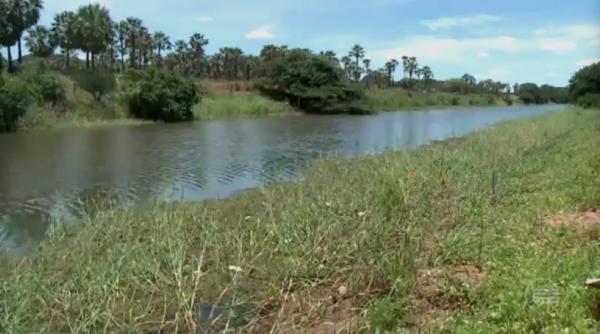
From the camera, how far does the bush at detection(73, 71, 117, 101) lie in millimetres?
53969

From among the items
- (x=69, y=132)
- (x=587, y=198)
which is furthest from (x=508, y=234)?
(x=69, y=132)

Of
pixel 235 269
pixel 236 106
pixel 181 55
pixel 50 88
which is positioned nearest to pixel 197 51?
pixel 181 55

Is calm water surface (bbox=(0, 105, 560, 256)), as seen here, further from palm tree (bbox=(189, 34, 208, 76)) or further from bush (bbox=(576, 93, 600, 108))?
palm tree (bbox=(189, 34, 208, 76))

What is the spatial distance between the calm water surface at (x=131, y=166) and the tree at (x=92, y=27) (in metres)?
20.7

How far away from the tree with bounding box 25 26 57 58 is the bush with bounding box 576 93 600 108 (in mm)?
48882

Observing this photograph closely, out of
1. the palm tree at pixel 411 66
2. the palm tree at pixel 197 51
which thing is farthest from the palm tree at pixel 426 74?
the palm tree at pixel 197 51

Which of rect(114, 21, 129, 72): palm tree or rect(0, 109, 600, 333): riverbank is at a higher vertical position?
rect(114, 21, 129, 72): palm tree

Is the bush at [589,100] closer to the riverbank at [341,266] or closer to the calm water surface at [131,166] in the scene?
the calm water surface at [131,166]

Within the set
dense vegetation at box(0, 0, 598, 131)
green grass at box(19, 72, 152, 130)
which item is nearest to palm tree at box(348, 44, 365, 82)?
dense vegetation at box(0, 0, 598, 131)

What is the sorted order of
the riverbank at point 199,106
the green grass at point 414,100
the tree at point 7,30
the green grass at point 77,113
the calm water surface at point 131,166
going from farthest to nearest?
the green grass at point 414,100, the tree at point 7,30, the riverbank at point 199,106, the green grass at point 77,113, the calm water surface at point 131,166

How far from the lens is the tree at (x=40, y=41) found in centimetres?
6081

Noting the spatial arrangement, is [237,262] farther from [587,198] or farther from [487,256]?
[587,198]

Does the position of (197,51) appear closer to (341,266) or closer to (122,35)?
(122,35)

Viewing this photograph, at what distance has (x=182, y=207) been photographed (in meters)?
11.5
